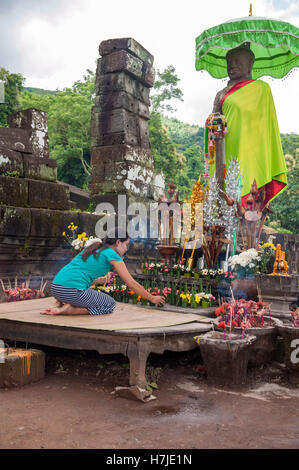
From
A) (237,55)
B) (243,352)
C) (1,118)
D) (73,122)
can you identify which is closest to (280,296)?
(243,352)

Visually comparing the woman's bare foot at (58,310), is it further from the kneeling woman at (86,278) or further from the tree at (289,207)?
the tree at (289,207)

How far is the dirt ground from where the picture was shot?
2545mm

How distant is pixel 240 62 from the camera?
22.1 feet

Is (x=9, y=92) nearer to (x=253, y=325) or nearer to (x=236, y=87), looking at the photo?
(x=236, y=87)

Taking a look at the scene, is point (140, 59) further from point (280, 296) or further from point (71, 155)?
point (71, 155)

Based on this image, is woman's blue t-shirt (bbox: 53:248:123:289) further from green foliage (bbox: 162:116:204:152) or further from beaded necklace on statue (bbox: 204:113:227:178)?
green foliage (bbox: 162:116:204:152)

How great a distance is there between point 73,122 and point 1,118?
431cm

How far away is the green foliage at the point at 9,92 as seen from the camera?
2109 cm

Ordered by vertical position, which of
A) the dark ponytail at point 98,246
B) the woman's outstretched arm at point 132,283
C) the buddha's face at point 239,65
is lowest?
the woman's outstretched arm at point 132,283

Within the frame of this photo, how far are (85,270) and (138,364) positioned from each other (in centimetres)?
137

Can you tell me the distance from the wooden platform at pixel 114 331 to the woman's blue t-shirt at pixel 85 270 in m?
0.35

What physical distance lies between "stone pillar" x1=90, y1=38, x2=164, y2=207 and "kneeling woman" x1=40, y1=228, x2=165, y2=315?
2.55 m

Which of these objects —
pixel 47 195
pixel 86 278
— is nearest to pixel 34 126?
pixel 47 195

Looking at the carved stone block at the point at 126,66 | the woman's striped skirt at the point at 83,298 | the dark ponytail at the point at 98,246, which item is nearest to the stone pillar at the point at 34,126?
the carved stone block at the point at 126,66
